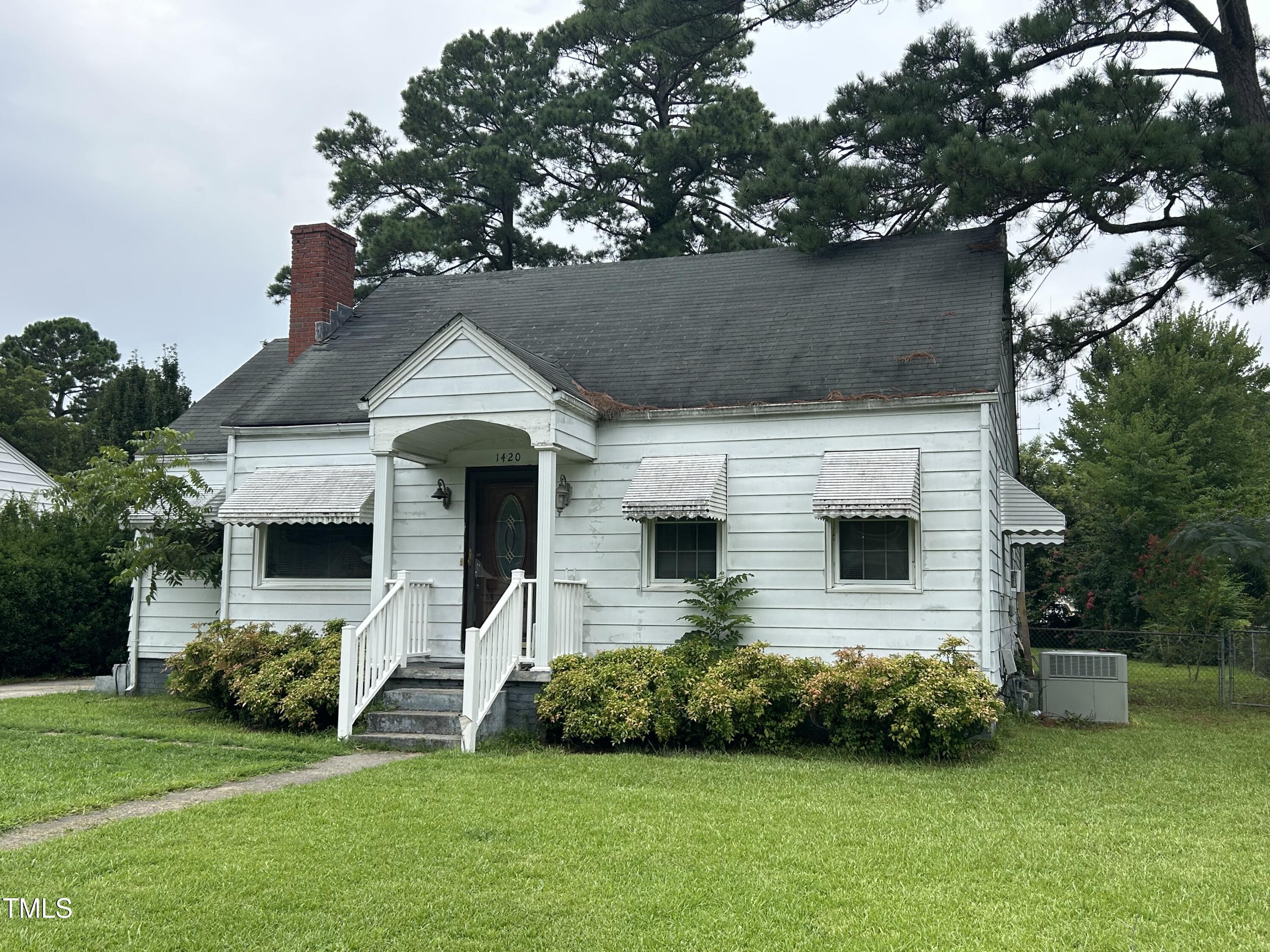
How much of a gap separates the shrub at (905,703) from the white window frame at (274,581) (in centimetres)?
613

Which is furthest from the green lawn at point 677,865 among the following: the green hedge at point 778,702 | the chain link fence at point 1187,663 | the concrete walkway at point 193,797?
the chain link fence at point 1187,663

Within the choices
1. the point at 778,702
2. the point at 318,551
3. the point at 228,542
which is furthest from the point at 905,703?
the point at 228,542

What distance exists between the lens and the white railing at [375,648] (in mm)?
10367

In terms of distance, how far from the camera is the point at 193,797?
24.7 feet

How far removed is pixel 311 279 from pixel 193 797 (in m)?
9.87

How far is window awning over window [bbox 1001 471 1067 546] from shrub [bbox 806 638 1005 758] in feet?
8.35

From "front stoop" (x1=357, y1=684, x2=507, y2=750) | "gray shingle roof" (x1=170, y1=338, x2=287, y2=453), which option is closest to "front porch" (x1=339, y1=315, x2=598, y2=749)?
"front stoop" (x1=357, y1=684, x2=507, y2=750)

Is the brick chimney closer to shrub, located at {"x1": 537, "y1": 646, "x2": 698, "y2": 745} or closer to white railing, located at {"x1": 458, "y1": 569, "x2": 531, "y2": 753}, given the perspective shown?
white railing, located at {"x1": 458, "y1": 569, "x2": 531, "y2": 753}

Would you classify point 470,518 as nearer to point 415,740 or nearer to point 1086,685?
point 415,740

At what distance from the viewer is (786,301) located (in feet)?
44.8

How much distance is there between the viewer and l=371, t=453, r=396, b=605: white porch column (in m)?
11.7

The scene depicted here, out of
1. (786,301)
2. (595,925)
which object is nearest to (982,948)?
(595,925)

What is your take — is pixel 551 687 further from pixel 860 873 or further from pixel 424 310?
pixel 424 310

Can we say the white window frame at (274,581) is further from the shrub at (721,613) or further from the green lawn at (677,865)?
the green lawn at (677,865)
